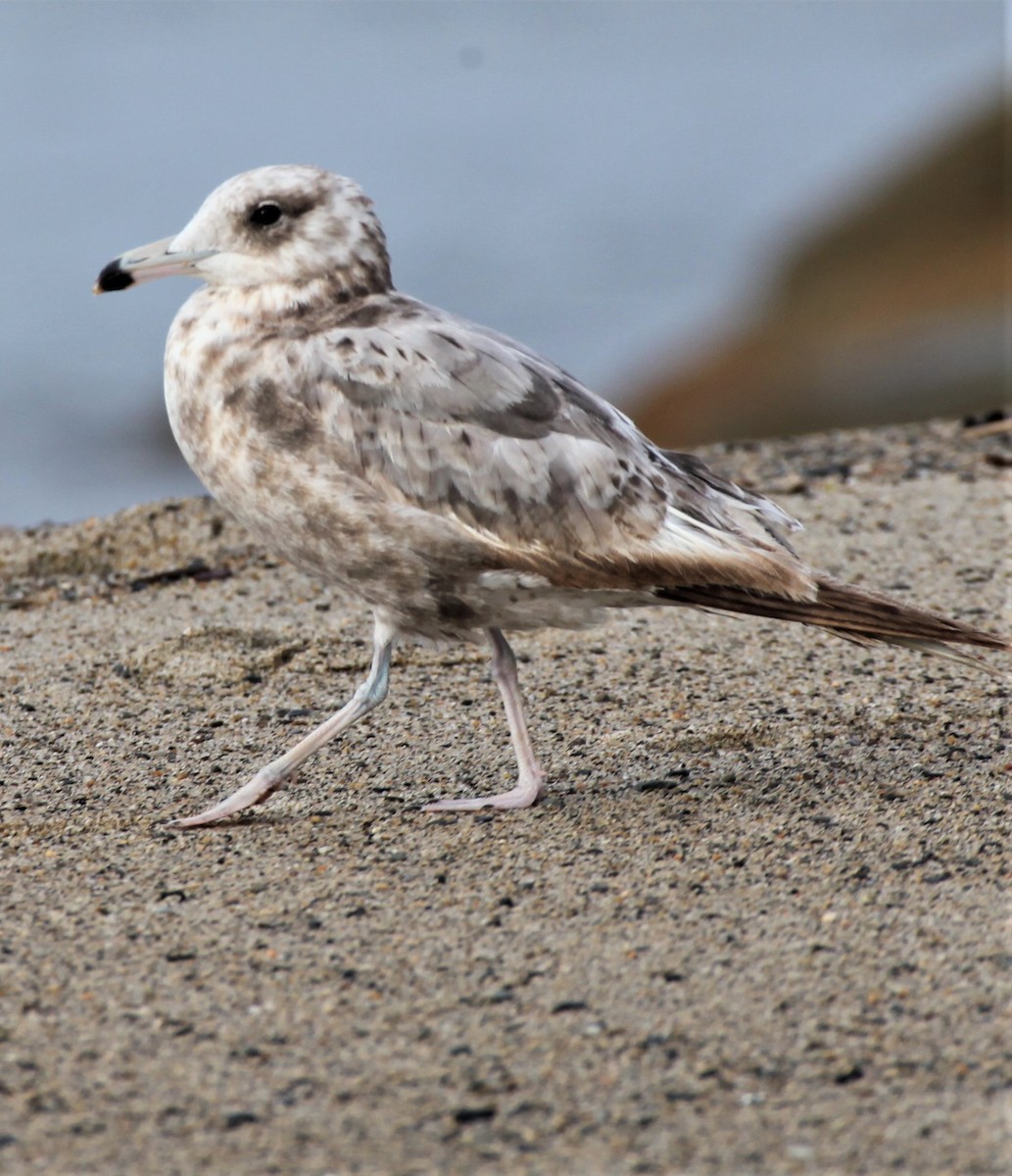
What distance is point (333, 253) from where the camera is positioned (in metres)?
4.30

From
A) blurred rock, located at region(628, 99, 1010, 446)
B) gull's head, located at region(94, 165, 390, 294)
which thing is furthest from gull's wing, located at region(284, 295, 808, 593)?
blurred rock, located at region(628, 99, 1010, 446)

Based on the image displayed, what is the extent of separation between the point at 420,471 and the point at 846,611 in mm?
1125

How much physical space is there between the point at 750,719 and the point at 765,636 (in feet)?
2.66

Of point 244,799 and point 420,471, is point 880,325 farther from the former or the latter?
point 244,799

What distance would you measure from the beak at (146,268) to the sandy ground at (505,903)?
1341mm

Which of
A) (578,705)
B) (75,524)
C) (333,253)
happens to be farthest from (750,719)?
(75,524)

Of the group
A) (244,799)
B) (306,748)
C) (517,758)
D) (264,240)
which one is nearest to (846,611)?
(517,758)

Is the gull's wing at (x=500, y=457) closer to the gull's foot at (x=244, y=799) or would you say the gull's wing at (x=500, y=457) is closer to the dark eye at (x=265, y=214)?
the dark eye at (x=265, y=214)

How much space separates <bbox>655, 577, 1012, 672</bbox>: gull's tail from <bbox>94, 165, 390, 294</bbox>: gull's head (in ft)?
4.15

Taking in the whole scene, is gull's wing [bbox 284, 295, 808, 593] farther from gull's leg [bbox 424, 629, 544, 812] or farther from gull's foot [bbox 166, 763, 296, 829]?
gull's foot [bbox 166, 763, 296, 829]

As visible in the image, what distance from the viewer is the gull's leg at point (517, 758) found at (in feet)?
13.9

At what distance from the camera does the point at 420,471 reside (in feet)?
13.1

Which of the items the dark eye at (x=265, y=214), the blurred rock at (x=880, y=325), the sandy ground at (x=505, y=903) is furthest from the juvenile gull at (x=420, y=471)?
the blurred rock at (x=880, y=325)

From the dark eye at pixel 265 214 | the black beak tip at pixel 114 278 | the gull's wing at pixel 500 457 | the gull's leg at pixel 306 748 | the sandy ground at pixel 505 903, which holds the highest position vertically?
the dark eye at pixel 265 214
